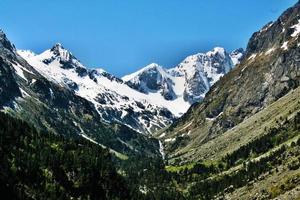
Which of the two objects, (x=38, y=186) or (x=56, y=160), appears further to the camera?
(x=56, y=160)

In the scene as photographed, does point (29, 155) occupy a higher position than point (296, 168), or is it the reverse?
point (29, 155)

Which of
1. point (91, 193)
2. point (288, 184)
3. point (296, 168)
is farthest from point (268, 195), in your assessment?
point (91, 193)

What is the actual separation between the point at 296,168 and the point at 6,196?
310 feet

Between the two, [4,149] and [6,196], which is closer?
[6,196]

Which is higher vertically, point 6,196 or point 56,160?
point 56,160

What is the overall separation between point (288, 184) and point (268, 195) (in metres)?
7.03

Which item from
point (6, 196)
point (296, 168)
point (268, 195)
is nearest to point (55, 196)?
point (6, 196)

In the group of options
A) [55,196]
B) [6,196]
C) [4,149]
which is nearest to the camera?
[6,196]

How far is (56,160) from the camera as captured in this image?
19950 cm

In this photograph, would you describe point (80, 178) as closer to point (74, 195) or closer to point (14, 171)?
point (74, 195)

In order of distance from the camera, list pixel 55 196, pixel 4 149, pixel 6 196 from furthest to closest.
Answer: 1. pixel 4 149
2. pixel 55 196
3. pixel 6 196

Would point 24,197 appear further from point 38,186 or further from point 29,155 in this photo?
point 29,155

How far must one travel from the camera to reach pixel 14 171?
177 meters

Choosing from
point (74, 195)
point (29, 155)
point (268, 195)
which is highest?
point (29, 155)
